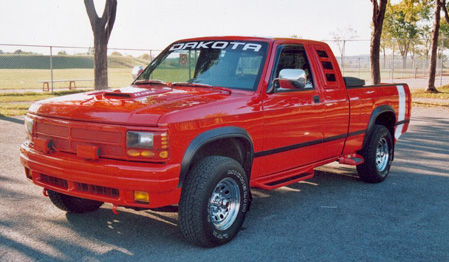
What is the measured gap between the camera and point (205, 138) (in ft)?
14.2

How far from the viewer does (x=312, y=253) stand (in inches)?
171

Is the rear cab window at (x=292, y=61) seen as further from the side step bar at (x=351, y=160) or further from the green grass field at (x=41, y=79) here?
the green grass field at (x=41, y=79)

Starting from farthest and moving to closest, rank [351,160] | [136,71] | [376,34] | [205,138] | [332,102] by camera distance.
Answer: [376,34]
[351,160]
[136,71]
[332,102]
[205,138]

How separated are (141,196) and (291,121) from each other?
1964 millimetres

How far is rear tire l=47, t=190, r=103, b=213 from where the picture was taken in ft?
16.9

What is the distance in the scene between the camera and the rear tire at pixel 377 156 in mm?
6770

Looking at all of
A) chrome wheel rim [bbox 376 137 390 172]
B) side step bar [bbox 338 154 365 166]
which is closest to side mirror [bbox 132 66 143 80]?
side step bar [bbox 338 154 365 166]

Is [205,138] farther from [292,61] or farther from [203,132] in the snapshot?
[292,61]

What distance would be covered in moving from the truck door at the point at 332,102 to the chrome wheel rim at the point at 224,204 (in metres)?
1.69

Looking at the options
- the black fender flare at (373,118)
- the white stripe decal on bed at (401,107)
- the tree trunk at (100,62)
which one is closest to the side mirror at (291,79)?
the black fender flare at (373,118)

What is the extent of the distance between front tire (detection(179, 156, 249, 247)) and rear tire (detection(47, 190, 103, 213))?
1.38 m

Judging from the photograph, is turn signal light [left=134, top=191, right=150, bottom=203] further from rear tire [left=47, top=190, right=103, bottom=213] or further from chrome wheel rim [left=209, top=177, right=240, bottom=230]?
rear tire [left=47, top=190, right=103, bottom=213]

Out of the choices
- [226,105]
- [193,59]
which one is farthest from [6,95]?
[226,105]

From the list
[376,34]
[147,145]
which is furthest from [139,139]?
[376,34]
